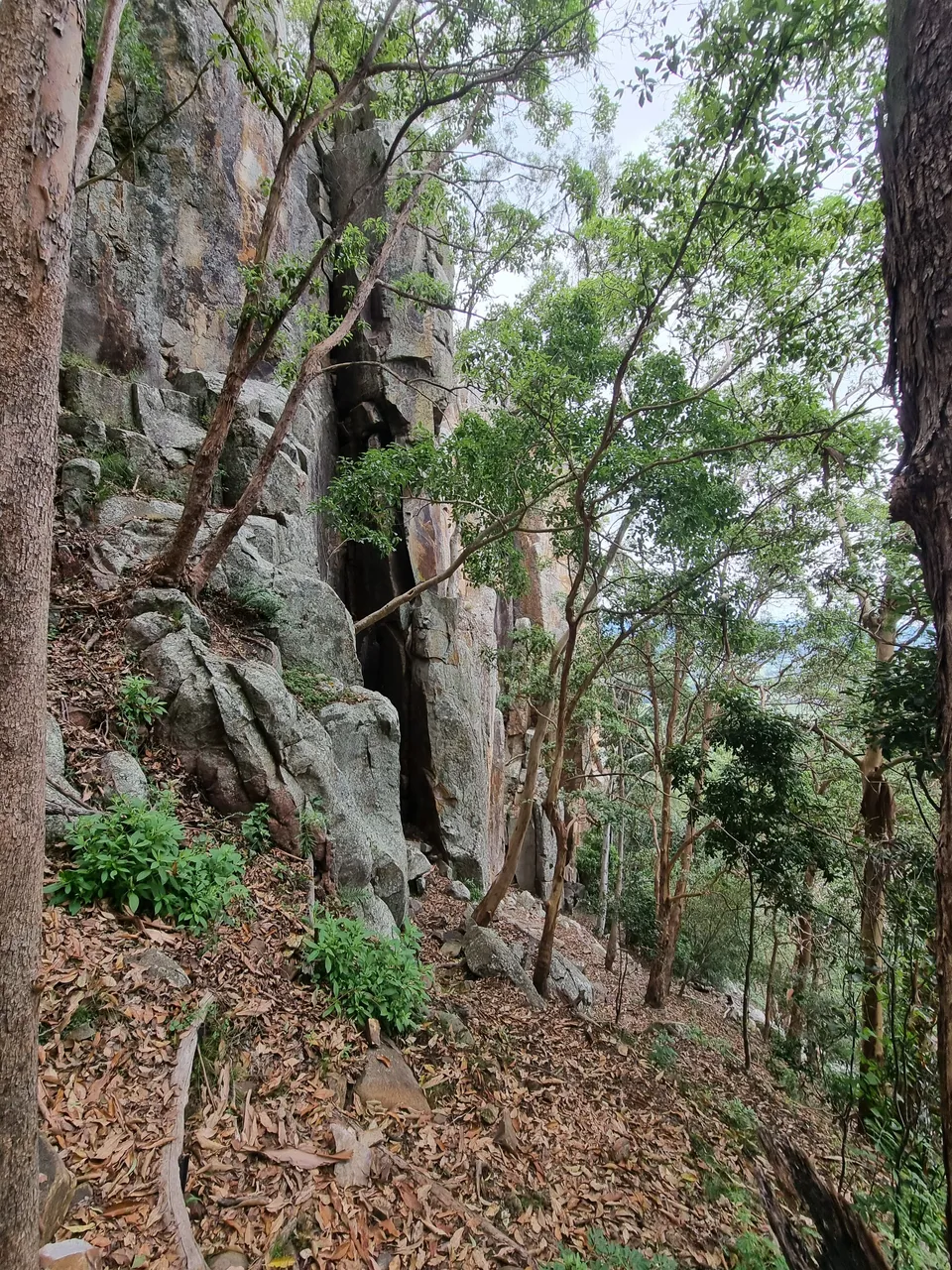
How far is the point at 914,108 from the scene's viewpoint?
176 centimetres

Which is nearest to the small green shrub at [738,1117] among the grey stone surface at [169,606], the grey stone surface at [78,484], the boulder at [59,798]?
the boulder at [59,798]

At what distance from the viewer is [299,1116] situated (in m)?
3.37

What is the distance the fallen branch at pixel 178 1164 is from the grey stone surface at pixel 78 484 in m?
5.88

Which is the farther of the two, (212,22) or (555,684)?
(555,684)

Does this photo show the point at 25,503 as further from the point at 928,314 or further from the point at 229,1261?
the point at 229,1261

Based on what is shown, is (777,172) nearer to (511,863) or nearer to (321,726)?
(321,726)

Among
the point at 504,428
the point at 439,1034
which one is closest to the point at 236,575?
the point at 504,428

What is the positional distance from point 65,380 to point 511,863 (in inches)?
373

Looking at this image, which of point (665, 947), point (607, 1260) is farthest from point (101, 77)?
point (665, 947)

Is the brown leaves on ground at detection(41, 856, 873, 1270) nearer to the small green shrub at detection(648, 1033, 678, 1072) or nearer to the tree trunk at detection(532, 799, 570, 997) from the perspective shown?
the small green shrub at detection(648, 1033, 678, 1072)

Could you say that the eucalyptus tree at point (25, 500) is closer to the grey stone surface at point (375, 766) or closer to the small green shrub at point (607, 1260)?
the small green shrub at point (607, 1260)

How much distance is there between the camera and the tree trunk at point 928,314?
1.53 meters

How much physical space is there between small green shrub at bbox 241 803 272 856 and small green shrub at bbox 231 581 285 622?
2905 millimetres

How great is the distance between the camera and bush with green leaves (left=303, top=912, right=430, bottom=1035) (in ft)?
14.5
